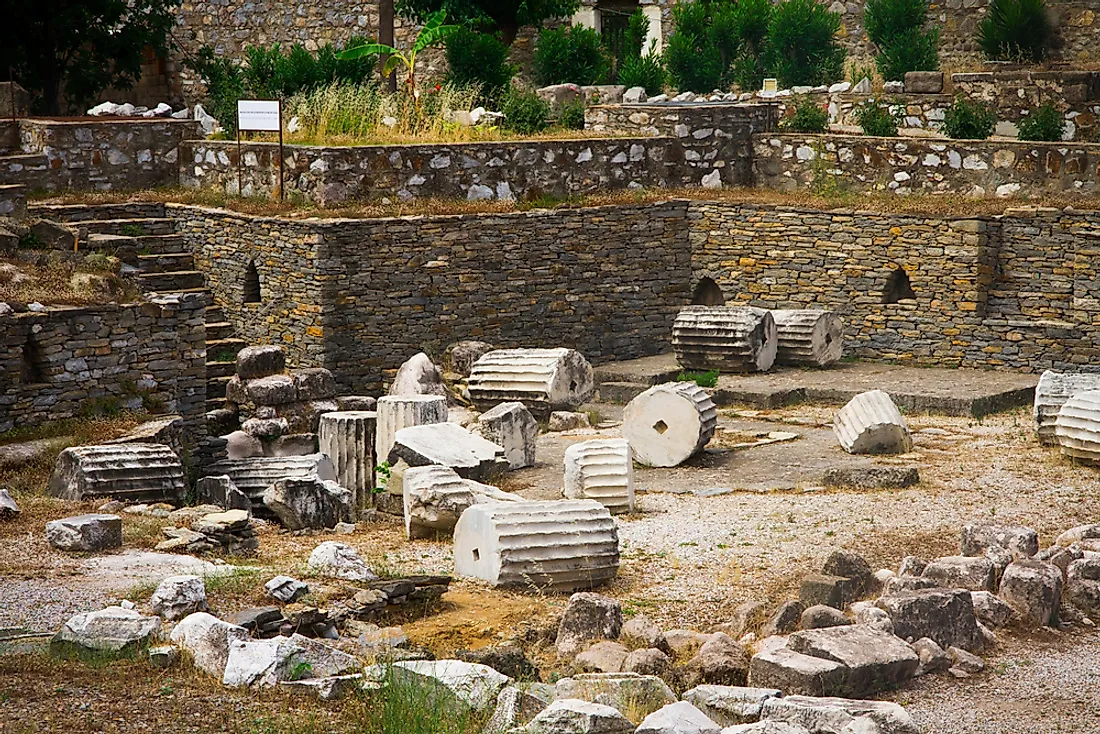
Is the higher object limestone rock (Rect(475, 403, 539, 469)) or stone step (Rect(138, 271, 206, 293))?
stone step (Rect(138, 271, 206, 293))

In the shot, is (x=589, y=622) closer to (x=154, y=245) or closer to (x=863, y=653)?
(x=863, y=653)

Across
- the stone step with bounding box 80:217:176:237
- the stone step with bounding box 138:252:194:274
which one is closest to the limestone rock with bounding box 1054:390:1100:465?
the stone step with bounding box 138:252:194:274

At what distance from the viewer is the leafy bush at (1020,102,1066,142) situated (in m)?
18.7

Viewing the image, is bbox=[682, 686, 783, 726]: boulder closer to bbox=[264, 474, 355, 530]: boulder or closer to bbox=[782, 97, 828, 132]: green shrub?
bbox=[264, 474, 355, 530]: boulder

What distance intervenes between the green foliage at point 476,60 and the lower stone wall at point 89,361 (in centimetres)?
921

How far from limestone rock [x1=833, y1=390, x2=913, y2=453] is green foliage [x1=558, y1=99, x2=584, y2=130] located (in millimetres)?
7391

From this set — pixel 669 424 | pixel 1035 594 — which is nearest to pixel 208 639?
pixel 1035 594

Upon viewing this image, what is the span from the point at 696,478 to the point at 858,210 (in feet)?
17.9

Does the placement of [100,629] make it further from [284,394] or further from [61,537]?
[284,394]

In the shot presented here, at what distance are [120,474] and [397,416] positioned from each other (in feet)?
9.53

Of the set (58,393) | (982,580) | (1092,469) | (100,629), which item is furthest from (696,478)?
(100,629)

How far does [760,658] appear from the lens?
8391mm

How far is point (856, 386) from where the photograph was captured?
55.2 feet

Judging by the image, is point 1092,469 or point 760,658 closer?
point 760,658
